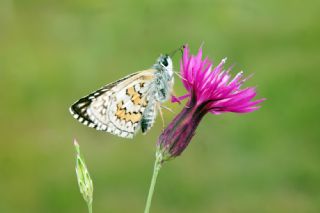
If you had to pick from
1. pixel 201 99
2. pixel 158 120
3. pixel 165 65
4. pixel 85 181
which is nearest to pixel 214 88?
pixel 201 99

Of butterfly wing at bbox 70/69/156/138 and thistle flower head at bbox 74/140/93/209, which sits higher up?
butterfly wing at bbox 70/69/156/138

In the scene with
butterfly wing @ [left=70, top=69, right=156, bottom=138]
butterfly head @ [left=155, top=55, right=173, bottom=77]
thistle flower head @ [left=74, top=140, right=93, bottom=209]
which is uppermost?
butterfly head @ [left=155, top=55, right=173, bottom=77]

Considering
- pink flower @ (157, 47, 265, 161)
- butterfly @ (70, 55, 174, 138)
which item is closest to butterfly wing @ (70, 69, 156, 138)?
butterfly @ (70, 55, 174, 138)

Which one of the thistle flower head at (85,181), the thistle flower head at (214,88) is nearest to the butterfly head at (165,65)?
the thistle flower head at (214,88)

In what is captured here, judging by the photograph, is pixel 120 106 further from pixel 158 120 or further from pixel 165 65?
pixel 158 120

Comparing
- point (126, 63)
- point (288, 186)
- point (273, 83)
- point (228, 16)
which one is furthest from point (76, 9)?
point (288, 186)

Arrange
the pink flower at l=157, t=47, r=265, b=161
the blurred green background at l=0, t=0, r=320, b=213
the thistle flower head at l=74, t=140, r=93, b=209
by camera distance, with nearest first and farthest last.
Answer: the thistle flower head at l=74, t=140, r=93, b=209
the pink flower at l=157, t=47, r=265, b=161
the blurred green background at l=0, t=0, r=320, b=213

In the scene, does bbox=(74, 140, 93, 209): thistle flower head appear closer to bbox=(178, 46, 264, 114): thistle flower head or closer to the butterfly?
the butterfly

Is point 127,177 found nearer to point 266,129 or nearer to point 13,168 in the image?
point 13,168
